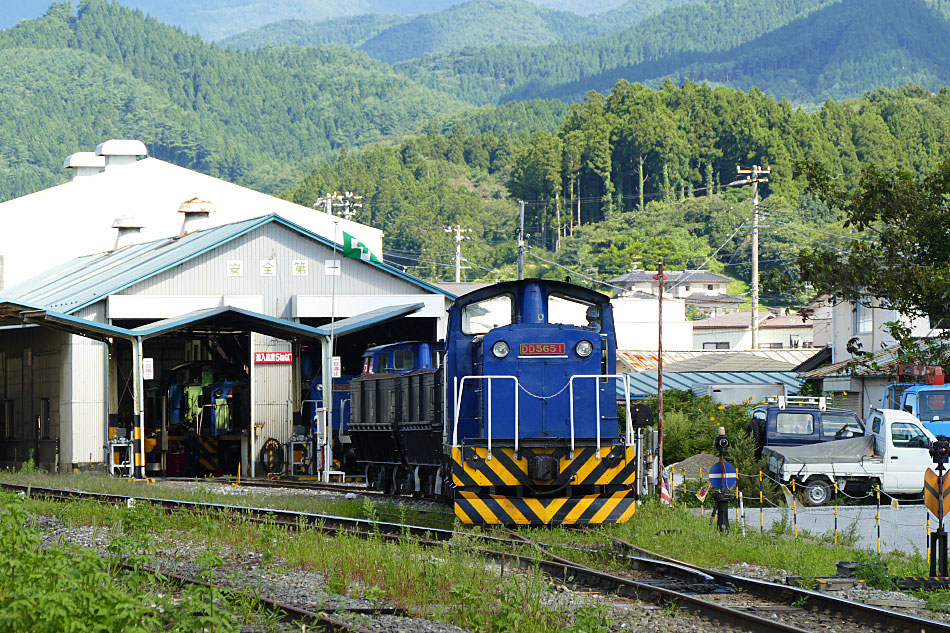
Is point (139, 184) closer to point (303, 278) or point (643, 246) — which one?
point (303, 278)

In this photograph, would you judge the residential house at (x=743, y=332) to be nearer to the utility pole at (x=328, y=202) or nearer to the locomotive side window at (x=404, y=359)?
the utility pole at (x=328, y=202)

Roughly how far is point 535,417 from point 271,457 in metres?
19.5

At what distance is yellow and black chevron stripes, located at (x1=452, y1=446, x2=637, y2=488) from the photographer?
1691cm

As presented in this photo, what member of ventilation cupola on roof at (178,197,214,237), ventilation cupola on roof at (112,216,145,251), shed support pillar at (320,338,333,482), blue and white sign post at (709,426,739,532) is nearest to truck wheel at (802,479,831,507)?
blue and white sign post at (709,426,739,532)

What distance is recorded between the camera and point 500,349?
17.5 metres

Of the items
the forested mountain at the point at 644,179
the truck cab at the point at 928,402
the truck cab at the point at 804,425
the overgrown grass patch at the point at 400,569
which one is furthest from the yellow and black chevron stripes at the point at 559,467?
the forested mountain at the point at 644,179

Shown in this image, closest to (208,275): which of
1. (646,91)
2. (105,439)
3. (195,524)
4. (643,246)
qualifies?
(105,439)

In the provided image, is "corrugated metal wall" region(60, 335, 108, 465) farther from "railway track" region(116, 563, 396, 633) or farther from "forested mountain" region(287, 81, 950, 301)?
"forested mountain" region(287, 81, 950, 301)

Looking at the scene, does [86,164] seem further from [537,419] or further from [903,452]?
[537,419]

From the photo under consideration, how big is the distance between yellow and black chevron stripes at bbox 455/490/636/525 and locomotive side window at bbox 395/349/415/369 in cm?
703

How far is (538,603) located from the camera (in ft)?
35.0

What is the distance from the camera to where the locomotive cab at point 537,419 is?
1703cm

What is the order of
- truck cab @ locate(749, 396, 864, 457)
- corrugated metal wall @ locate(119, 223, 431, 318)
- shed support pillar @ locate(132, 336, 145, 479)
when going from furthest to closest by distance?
1. corrugated metal wall @ locate(119, 223, 431, 318)
2. shed support pillar @ locate(132, 336, 145, 479)
3. truck cab @ locate(749, 396, 864, 457)

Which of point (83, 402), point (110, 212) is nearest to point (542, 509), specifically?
point (83, 402)
